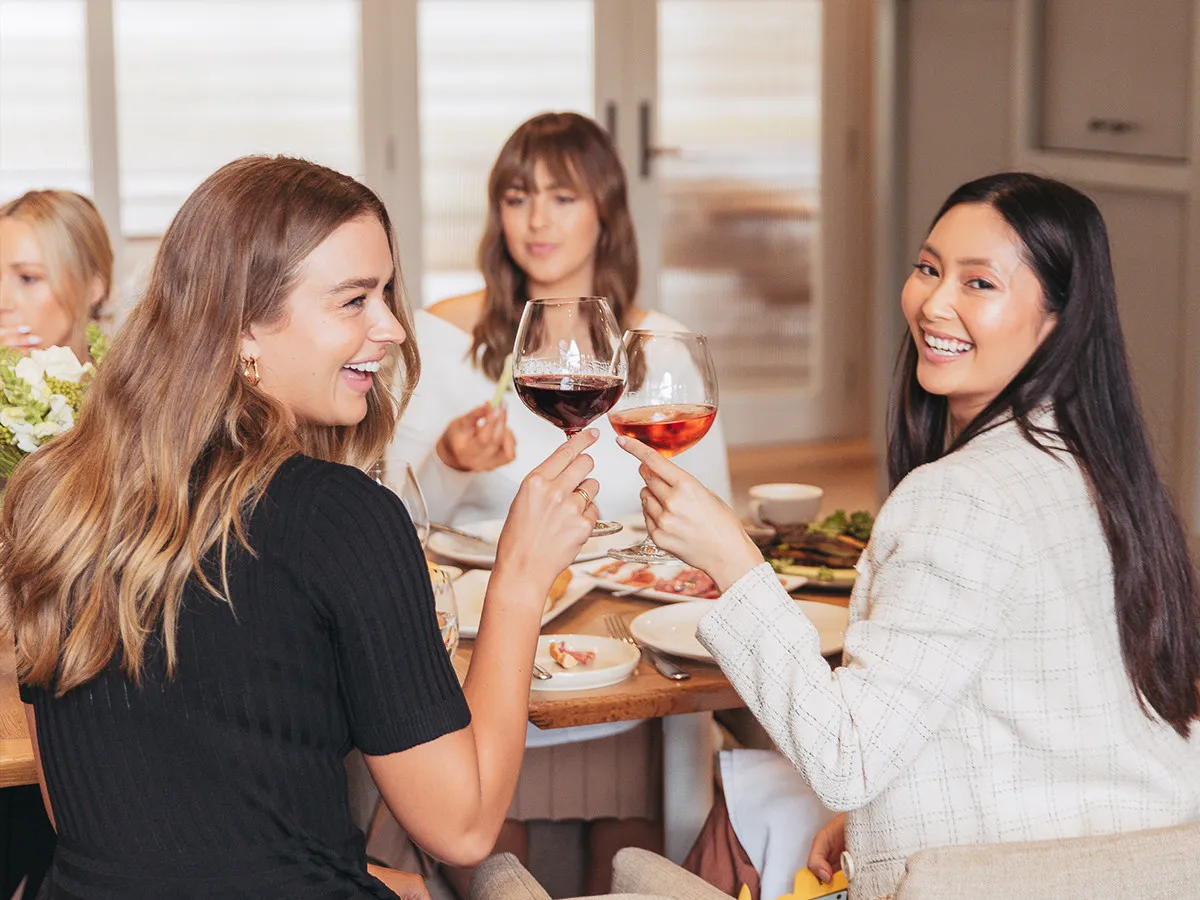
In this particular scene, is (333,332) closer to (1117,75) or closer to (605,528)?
(605,528)

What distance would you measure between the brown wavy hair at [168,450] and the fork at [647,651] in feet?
2.00

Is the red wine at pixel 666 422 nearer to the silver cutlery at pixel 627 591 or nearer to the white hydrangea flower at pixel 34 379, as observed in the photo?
the silver cutlery at pixel 627 591

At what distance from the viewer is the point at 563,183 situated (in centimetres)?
286

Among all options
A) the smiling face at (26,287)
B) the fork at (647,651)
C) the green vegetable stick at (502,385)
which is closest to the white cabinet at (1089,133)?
the green vegetable stick at (502,385)

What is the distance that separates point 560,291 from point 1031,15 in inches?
97.0

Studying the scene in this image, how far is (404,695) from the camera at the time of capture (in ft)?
4.16

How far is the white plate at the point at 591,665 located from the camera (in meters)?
1.70

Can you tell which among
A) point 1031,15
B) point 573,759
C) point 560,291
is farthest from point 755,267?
point 573,759

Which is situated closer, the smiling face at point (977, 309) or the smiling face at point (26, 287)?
the smiling face at point (977, 309)

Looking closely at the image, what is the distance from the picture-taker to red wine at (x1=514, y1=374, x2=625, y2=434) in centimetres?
154

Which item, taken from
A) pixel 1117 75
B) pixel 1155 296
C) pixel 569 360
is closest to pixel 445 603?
pixel 569 360

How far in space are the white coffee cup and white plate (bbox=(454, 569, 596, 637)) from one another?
357 mm

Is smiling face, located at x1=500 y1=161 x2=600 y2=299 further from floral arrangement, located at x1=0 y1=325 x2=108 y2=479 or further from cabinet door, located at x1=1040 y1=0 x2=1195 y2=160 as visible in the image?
cabinet door, located at x1=1040 y1=0 x2=1195 y2=160

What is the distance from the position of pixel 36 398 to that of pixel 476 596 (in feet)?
2.07
